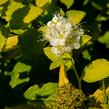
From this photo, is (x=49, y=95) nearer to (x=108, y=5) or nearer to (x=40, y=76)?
(x=40, y=76)

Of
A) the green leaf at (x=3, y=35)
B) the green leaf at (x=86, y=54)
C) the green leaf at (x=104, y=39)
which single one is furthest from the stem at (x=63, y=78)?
the green leaf at (x=104, y=39)

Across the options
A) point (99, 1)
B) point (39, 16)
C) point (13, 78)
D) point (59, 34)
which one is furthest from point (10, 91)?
point (99, 1)

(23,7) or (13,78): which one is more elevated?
(23,7)

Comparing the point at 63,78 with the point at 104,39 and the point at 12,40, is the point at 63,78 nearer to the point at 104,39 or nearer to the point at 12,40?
the point at 12,40

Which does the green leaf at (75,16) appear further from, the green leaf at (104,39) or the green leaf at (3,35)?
the green leaf at (104,39)

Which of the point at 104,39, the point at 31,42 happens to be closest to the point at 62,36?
the point at 31,42

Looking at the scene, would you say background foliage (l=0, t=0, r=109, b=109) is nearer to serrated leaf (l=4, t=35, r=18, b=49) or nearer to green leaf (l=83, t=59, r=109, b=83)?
serrated leaf (l=4, t=35, r=18, b=49)
